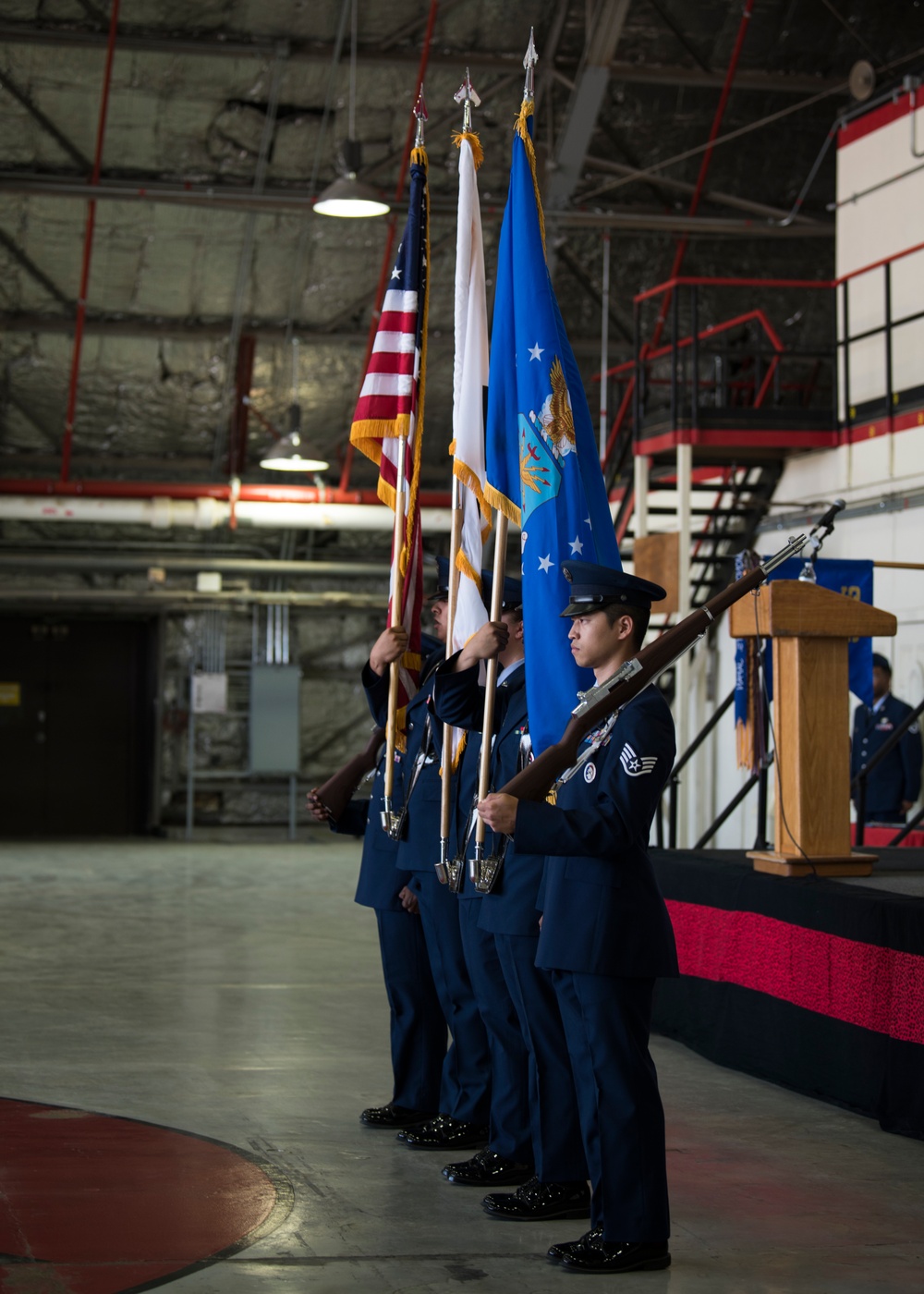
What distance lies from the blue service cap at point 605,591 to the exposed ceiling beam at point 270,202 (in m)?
9.38

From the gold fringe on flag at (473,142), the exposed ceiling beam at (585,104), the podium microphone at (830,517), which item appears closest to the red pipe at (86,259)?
the exposed ceiling beam at (585,104)

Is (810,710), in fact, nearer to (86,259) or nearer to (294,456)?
(294,456)

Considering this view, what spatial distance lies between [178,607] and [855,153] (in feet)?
26.7

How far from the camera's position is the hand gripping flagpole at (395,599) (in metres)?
4.85

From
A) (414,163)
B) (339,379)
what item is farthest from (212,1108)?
(339,379)

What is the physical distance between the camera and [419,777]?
486 centimetres

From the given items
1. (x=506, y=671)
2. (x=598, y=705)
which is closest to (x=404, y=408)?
(x=506, y=671)

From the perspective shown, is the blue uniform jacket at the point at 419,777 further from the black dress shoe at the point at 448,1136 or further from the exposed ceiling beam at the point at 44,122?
the exposed ceiling beam at the point at 44,122

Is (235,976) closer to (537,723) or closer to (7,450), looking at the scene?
(537,723)

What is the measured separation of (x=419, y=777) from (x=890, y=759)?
5.47m

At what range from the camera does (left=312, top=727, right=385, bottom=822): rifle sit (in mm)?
5273

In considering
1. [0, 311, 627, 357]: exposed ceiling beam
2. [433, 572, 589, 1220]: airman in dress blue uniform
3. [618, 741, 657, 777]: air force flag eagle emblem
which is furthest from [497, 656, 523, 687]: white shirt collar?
[0, 311, 627, 357]: exposed ceiling beam

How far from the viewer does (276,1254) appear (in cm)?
366

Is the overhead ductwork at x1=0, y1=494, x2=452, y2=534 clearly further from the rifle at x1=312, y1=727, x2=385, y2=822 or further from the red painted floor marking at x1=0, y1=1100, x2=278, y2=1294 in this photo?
the red painted floor marking at x1=0, y1=1100, x2=278, y2=1294
